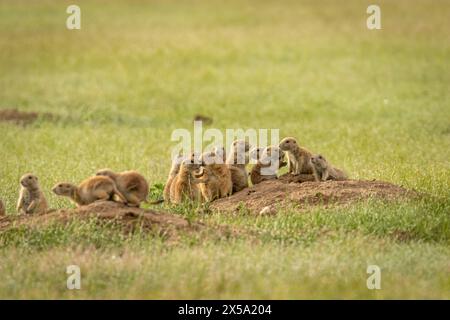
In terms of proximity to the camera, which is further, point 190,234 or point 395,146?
point 395,146

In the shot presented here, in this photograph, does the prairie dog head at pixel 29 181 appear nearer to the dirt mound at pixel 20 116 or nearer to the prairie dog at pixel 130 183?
the prairie dog at pixel 130 183

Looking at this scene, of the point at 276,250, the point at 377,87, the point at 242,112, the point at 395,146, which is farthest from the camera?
the point at 377,87

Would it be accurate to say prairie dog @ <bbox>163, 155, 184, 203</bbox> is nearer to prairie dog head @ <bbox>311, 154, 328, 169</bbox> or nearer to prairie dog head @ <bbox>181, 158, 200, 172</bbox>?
prairie dog head @ <bbox>181, 158, 200, 172</bbox>

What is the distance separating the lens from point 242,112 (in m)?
26.0

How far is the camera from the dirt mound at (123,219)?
1137cm

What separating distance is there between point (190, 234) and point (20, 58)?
2425 centimetres

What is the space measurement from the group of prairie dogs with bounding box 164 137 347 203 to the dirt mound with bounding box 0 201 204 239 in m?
1.88

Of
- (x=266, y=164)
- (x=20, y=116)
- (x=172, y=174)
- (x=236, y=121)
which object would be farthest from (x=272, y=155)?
(x=20, y=116)

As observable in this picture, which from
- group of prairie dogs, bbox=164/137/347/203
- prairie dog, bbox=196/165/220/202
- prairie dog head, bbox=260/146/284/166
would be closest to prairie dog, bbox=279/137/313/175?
group of prairie dogs, bbox=164/137/347/203

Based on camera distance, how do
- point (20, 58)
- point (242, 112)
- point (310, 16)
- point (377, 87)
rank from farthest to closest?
point (310, 16) → point (20, 58) → point (377, 87) → point (242, 112)

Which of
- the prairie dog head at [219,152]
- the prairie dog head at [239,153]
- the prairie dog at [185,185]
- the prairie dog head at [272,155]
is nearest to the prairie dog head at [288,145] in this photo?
the prairie dog head at [272,155]

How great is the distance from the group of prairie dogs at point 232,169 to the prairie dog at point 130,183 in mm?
1920

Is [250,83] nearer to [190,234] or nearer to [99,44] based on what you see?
[99,44]
